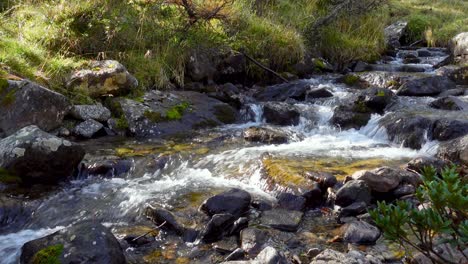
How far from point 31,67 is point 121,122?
179 cm

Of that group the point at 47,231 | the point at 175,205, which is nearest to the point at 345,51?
the point at 175,205

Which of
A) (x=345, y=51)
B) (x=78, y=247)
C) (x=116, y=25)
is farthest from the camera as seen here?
(x=345, y=51)

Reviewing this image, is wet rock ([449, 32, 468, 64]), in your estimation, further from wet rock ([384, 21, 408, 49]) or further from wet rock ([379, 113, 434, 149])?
wet rock ([379, 113, 434, 149])

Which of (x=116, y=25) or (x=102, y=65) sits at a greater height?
(x=116, y=25)

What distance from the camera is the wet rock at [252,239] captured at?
3779 millimetres

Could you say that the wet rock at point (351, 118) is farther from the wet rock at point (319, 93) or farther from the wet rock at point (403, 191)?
the wet rock at point (403, 191)

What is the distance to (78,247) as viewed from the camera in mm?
3420

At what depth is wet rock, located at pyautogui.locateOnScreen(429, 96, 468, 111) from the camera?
7.88 meters

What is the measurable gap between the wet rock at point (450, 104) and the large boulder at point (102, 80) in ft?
18.0

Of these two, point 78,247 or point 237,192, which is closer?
point 78,247

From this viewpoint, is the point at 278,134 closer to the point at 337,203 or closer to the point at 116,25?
the point at 337,203

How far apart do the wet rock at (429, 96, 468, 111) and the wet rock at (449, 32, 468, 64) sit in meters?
4.05

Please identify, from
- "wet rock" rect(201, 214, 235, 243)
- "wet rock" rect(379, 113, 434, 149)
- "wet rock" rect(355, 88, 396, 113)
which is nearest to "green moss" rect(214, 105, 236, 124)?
"wet rock" rect(355, 88, 396, 113)

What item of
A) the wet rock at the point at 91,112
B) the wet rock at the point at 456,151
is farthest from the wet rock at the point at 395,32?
the wet rock at the point at 91,112
